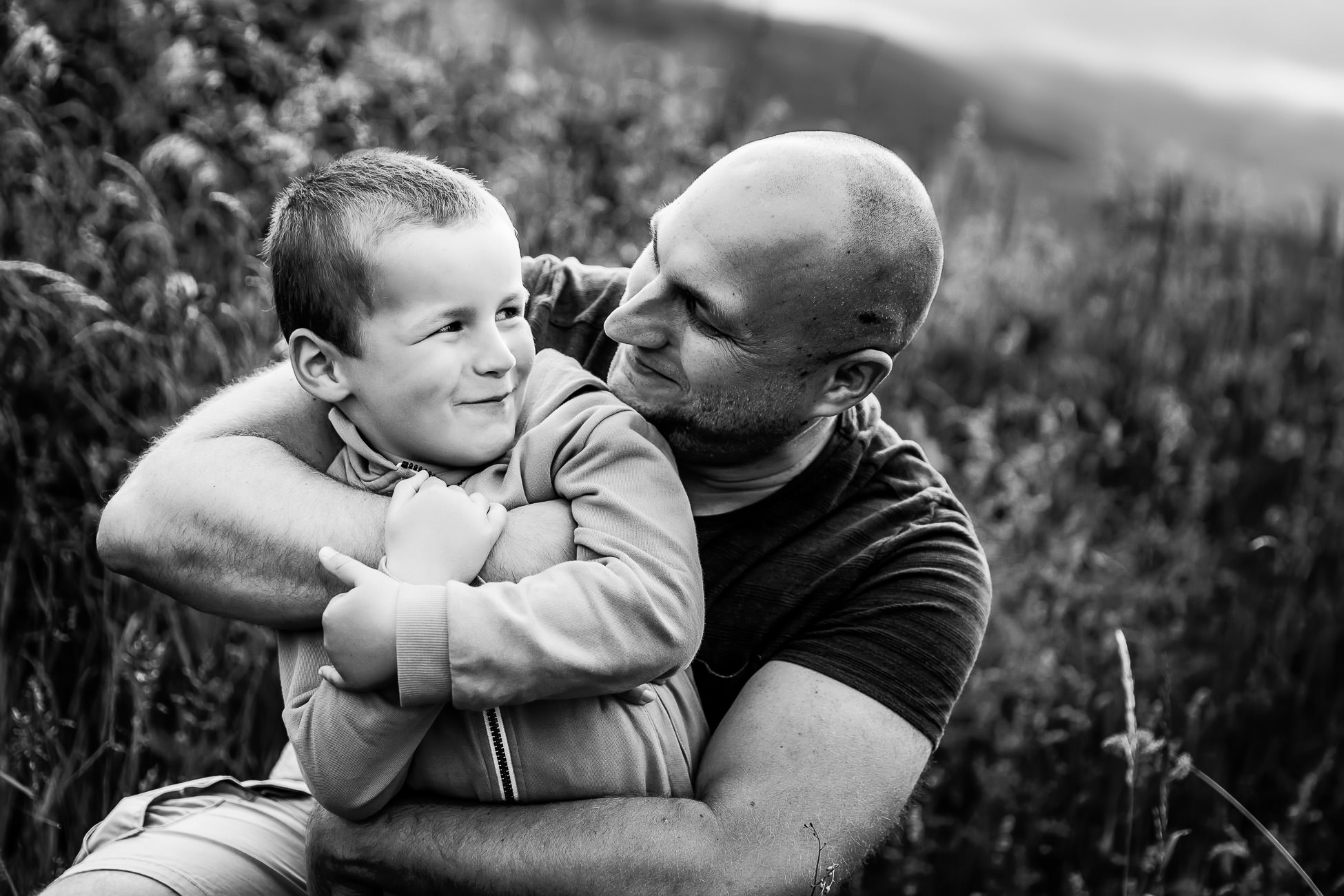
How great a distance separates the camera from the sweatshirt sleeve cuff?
168cm

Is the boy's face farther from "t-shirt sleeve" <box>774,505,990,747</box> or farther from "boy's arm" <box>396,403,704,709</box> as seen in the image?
"t-shirt sleeve" <box>774,505,990,747</box>

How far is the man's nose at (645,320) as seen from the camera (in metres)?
2.25

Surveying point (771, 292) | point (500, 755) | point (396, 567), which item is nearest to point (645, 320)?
point (771, 292)

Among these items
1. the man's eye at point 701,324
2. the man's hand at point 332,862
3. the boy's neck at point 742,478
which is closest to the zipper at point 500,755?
the man's hand at point 332,862

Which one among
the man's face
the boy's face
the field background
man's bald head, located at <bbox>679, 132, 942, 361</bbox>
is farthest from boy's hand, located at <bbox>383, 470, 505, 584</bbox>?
the field background

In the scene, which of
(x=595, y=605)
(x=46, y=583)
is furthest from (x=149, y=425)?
(x=595, y=605)

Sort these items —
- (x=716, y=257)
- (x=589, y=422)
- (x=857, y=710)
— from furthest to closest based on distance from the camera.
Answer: (x=716, y=257), (x=857, y=710), (x=589, y=422)

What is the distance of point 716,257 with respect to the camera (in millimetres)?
2232

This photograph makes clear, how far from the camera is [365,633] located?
169cm

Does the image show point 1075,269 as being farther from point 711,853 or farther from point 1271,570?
point 711,853

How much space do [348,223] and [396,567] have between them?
51 centimetres

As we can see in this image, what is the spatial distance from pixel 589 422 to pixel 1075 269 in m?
4.98

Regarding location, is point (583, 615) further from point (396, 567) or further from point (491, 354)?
point (491, 354)

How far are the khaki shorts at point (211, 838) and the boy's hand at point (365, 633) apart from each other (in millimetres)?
630
